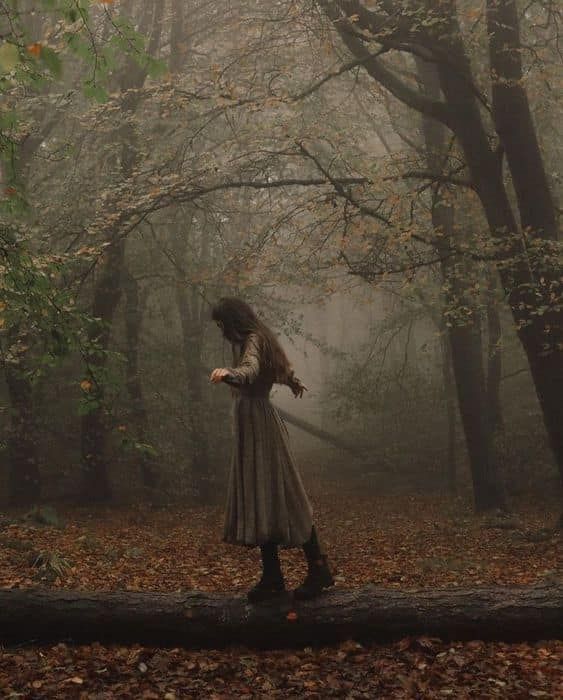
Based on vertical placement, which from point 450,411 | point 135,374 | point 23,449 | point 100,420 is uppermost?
point 135,374

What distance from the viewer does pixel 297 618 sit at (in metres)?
5.23

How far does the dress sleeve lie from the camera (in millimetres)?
4609

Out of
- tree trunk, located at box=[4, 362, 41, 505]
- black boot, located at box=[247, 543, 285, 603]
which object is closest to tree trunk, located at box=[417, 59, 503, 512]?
tree trunk, located at box=[4, 362, 41, 505]

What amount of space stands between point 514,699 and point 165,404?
11.6 m

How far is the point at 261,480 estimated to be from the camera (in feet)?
16.9

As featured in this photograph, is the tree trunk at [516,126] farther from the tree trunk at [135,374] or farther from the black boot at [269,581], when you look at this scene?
the tree trunk at [135,374]

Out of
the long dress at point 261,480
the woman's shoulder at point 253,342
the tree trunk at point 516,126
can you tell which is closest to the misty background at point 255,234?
the tree trunk at point 516,126

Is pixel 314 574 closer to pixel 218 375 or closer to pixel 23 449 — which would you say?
pixel 218 375

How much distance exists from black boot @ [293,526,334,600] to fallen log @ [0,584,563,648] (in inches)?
2.8

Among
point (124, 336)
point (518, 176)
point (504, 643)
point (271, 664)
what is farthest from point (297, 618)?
point (124, 336)

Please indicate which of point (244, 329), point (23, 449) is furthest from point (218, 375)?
point (23, 449)

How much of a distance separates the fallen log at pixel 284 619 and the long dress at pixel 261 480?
22.6 inches

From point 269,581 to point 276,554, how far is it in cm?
20

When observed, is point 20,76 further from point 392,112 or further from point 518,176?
point 392,112
